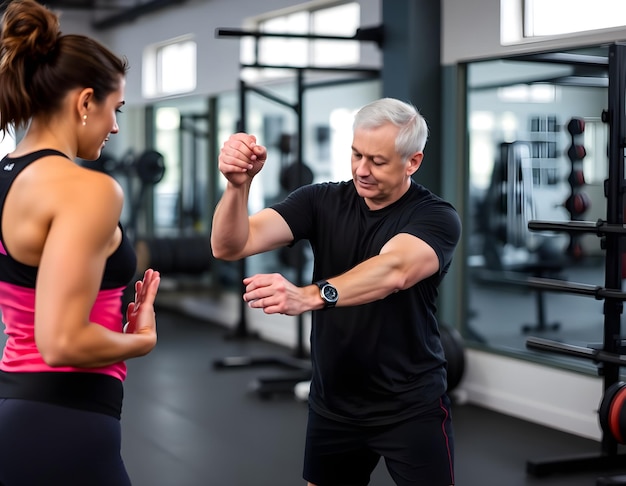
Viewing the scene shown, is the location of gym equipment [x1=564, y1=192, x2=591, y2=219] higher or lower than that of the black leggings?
higher

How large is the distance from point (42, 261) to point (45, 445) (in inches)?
11.4

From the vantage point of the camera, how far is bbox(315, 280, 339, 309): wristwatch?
1.68 meters

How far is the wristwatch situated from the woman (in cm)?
42

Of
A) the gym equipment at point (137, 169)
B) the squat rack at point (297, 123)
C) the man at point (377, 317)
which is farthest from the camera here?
the gym equipment at point (137, 169)

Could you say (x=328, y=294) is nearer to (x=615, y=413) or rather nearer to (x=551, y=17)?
(x=615, y=413)

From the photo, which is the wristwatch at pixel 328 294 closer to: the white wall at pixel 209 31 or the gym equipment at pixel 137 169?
the white wall at pixel 209 31

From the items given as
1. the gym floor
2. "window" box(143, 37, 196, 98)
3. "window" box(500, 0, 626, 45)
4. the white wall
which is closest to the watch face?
the gym floor

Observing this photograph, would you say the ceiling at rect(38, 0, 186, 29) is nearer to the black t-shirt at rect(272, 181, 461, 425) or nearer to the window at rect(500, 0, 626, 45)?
the window at rect(500, 0, 626, 45)

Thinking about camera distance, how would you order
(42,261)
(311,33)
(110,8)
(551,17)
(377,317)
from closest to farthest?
(42,261) → (377,317) → (551,17) → (311,33) → (110,8)

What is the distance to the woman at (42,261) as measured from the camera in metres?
1.24

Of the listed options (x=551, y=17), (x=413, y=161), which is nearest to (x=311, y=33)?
(x=551, y=17)

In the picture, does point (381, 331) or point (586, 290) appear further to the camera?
point (586, 290)

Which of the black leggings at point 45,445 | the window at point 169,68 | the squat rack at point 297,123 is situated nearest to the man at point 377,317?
the black leggings at point 45,445

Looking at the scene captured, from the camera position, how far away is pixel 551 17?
14.1 ft
